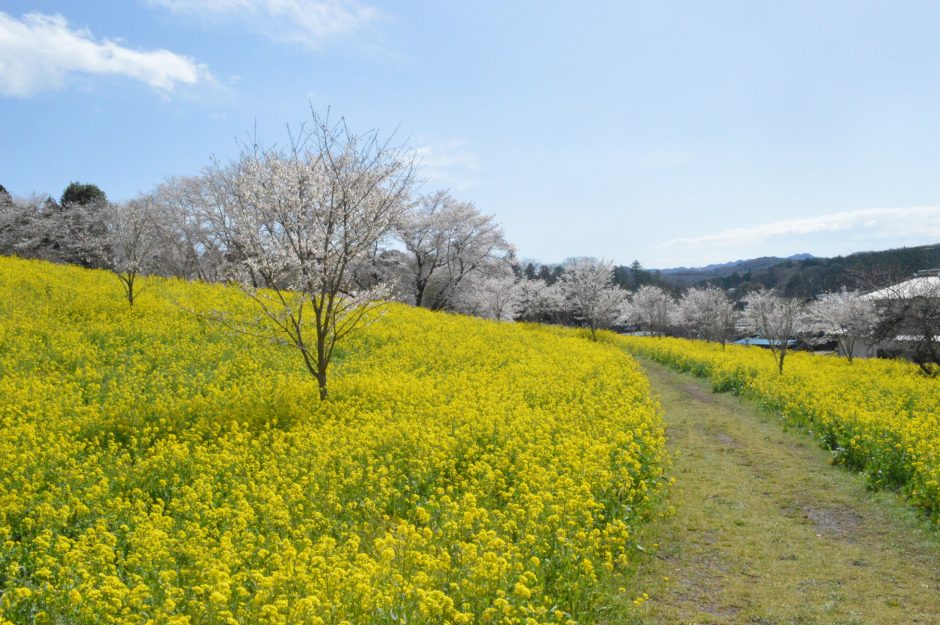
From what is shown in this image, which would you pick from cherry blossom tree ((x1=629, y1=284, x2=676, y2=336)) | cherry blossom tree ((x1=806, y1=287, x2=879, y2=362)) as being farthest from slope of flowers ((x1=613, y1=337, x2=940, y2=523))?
cherry blossom tree ((x1=629, y1=284, x2=676, y2=336))

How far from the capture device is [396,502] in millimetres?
7598

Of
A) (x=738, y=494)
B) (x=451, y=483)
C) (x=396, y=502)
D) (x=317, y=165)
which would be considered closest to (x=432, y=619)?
(x=396, y=502)

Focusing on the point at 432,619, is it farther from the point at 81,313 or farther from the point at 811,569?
the point at 81,313

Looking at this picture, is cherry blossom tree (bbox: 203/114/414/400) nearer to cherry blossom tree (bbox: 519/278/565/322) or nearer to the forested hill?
the forested hill

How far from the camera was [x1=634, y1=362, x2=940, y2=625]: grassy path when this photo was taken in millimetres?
6039

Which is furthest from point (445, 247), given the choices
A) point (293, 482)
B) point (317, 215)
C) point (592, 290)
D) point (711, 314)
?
point (293, 482)

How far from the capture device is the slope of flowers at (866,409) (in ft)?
33.1

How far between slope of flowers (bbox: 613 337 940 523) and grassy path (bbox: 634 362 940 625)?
19.3 inches

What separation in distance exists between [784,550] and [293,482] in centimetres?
670

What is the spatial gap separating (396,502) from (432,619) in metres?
3.27

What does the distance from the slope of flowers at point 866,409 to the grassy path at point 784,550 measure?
490 millimetres

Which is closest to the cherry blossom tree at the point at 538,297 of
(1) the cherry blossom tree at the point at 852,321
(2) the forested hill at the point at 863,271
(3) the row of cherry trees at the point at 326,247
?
(3) the row of cherry trees at the point at 326,247

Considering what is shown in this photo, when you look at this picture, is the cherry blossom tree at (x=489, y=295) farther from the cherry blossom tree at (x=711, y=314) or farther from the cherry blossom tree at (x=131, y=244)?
the cherry blossom tree at (x=131, y=244)

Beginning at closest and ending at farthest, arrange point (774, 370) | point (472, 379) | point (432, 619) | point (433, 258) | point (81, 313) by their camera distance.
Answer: point (432, 619), point (472, 379), point (81, 313), point (774, 370), point (433, 258)
